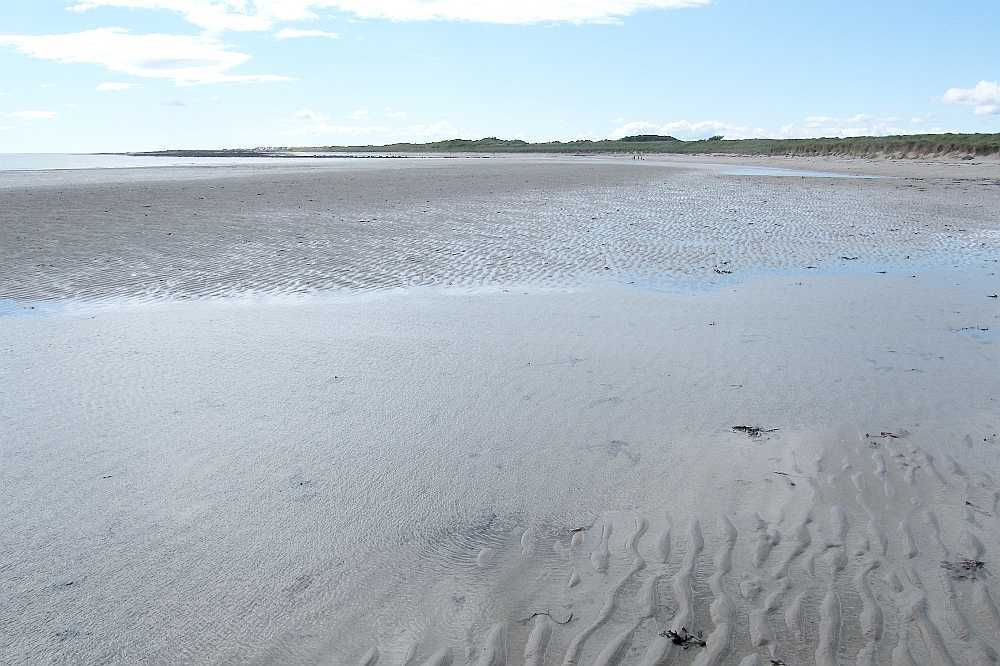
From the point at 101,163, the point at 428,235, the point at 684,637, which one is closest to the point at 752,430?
the point at 684,637

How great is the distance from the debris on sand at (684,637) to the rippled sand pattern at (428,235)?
7.96 meters

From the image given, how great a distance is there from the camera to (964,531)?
4.23m

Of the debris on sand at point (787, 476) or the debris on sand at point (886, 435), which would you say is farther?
the debris on sand at point (886, 435)

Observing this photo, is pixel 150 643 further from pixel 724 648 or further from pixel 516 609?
pixel 724 648

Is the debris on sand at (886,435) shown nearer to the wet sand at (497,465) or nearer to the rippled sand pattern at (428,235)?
the wet sand at (497,465)

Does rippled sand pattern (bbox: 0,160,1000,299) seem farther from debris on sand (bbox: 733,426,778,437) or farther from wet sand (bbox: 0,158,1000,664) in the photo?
debris on sand (bbox: 733,426,778,437)

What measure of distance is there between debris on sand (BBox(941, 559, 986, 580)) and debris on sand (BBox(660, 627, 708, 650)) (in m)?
1.42

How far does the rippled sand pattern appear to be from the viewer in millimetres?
11617

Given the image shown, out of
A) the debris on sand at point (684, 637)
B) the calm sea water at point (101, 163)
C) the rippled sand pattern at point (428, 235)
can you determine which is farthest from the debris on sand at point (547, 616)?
the calm sea water at point (101, 163)

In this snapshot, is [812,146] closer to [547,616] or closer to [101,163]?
[101,163]

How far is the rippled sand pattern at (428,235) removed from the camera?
11.6m

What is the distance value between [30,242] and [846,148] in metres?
61.6

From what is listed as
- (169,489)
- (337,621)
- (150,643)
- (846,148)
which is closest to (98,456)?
(169,489)

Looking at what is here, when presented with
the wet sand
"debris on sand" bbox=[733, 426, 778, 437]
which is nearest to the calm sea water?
the wet sand
